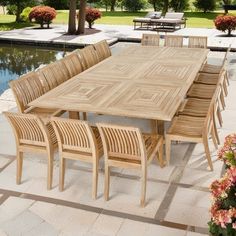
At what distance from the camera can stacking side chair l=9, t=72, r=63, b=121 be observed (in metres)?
5.24

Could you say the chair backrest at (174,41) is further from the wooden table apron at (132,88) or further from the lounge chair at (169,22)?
the lounge chair at (169,22)

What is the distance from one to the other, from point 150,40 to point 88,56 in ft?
7.18

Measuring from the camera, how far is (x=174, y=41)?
29.0ft

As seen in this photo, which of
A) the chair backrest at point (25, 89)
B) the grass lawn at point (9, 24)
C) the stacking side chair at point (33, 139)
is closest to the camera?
the stacking side chair at point (33, 139)

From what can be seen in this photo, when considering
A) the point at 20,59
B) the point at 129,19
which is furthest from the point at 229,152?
the point at 129,19

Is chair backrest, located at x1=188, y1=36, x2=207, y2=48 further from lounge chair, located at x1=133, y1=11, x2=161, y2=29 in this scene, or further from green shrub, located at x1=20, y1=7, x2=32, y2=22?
green shrub, located at x1=20, y1=7, x2=32, y2=22

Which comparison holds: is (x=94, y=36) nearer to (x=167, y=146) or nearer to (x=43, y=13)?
(x=43, y=13)

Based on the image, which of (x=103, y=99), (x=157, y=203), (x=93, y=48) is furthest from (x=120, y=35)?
(x=157, y=203)

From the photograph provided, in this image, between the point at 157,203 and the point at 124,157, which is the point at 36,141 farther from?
the point at 157,203

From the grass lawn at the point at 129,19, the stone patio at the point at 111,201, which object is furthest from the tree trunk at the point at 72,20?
the stone patio at the point at 111,201

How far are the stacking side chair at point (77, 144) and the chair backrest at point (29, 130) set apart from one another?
0.48ft

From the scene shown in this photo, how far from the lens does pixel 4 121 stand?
650cm

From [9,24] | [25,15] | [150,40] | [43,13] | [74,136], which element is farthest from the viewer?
[25,15]

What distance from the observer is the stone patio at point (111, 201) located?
3.86 metres
